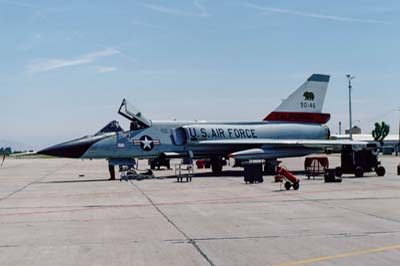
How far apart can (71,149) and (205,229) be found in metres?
17.8

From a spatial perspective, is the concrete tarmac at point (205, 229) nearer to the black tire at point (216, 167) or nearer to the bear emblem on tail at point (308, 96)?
the black tire at point (216, 167)

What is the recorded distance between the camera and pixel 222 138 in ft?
103

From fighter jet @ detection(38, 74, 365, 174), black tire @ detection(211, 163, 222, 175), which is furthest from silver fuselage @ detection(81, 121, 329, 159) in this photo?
black tire @ detection(211, 163, 222, 175)

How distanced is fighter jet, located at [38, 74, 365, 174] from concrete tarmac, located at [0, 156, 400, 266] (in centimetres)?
877

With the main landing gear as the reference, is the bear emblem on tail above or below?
above

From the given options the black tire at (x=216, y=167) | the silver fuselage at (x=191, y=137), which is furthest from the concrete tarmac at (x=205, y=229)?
the black tire at (x=216, y=167)

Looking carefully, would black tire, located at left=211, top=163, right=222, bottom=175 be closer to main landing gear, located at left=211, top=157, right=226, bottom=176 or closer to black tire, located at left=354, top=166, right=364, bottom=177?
main landing gear, located at left=211, top=157, right=226, bottom=176

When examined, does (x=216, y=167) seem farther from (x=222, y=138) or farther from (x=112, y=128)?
(x=112, y=128)

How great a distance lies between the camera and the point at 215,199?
17781 millimetres

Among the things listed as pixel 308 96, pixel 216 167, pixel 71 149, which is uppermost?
pixel 308 96

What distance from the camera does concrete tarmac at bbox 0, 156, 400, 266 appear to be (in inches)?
338

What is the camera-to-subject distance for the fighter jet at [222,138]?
2852 cm

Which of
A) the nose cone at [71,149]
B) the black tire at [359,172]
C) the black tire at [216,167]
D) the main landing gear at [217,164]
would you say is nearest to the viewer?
the nose cone at [71,149]

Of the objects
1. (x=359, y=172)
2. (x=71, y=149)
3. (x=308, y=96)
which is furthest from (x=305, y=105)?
(x=71, y=149)
